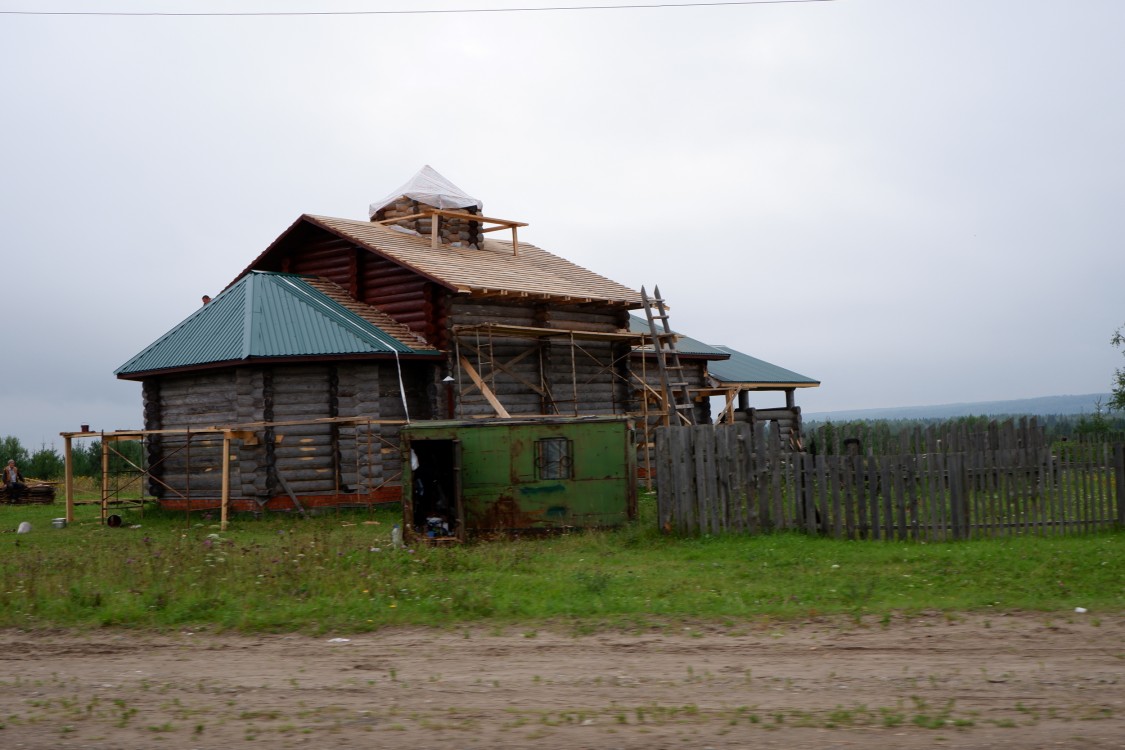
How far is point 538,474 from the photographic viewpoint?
1775cm

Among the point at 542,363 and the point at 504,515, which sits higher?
the point at 542,363

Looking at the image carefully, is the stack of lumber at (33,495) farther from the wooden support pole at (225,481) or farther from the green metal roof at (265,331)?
the wooden support pole at (225,481)

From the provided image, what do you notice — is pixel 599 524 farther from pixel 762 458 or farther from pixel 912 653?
pixel 912 653

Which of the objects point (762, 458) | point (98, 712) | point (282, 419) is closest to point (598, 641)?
point (98, 712)

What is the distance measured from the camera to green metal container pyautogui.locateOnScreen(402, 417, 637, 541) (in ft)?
57.6

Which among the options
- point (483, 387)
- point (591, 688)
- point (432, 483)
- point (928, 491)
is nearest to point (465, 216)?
point (483, 387)

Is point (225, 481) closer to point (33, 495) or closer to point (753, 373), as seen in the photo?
point (33, 495)

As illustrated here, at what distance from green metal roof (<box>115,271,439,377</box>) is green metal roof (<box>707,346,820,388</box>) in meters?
16.3

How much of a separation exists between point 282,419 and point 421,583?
42.3 feet

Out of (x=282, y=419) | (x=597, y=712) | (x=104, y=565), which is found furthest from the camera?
(x=282, y=419)

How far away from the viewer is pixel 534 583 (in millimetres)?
12117

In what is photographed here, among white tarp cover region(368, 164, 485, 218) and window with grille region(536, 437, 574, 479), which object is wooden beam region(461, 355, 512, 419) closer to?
window with grille region(536, 437, 574, 479)

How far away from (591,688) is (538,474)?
33.5 feet

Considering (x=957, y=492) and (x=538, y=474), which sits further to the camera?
(x=538, y=474)
